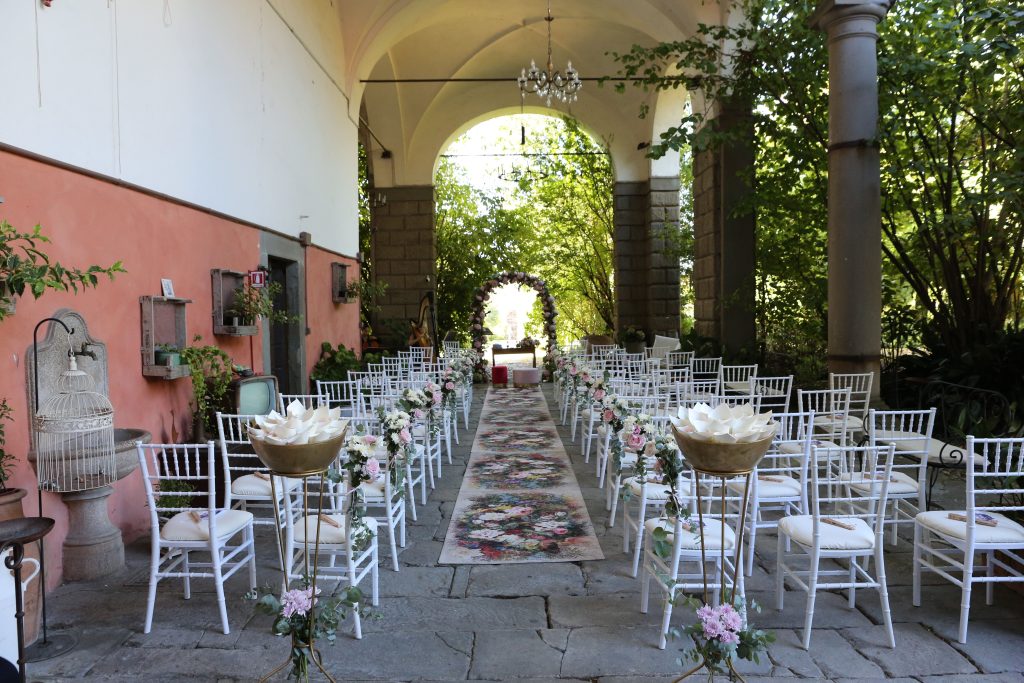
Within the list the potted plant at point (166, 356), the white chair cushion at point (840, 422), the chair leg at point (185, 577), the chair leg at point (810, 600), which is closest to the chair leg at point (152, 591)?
the chair leg at point (185, 577)

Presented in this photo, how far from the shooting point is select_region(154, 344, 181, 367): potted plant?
4.85 m

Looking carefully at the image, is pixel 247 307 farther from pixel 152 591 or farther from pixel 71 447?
pixel 152 591

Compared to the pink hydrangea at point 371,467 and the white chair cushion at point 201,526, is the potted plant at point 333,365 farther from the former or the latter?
the pink hydrangea at point 371,467

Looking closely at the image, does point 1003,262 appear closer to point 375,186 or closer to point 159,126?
point 159,126

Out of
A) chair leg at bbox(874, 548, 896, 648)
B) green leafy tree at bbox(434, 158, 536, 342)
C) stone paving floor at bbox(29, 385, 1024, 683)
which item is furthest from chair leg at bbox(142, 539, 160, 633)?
green leafy tree at bbox(434, 158, 536, 342)

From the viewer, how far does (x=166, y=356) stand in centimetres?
487

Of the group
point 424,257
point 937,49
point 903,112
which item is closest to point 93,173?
point 903,112

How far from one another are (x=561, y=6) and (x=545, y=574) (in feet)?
34.0

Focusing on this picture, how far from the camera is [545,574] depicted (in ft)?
12.3

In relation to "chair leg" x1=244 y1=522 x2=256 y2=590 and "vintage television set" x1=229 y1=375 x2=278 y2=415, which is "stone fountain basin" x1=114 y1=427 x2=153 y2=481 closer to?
"chair leg" x1=244 y1=522 x2=256 y2=590

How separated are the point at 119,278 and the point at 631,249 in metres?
11.3

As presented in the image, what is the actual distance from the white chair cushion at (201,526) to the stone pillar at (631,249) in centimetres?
1189

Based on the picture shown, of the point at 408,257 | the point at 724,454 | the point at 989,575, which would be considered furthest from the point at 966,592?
the point at 408,257

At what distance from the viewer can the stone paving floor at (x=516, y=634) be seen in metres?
2.73
